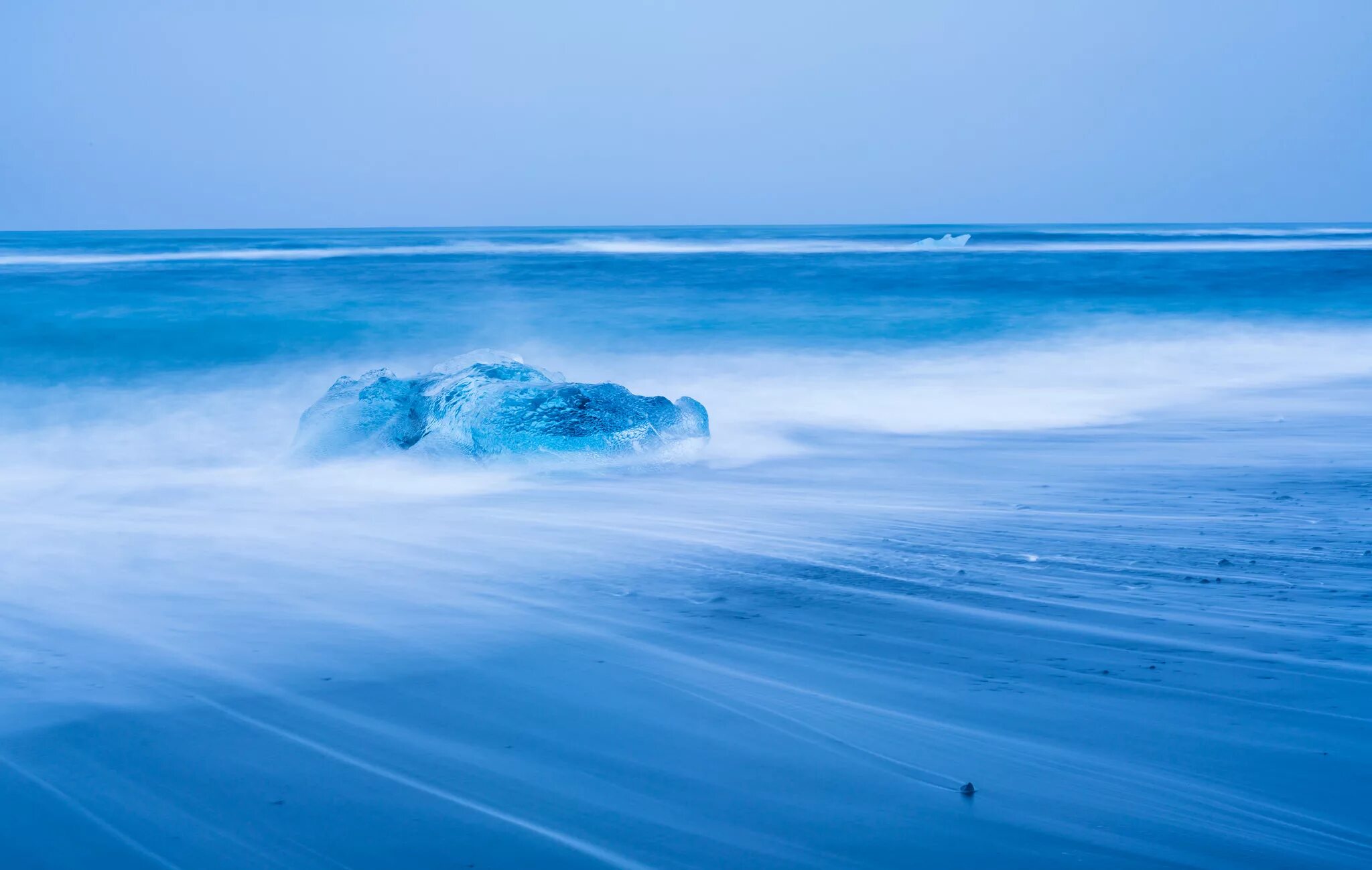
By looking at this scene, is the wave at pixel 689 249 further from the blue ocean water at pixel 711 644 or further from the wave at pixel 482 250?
the blue ocean water at pixel 711 644

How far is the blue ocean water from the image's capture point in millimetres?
2033

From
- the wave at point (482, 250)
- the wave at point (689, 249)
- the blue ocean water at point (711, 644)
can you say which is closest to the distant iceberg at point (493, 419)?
the blue ocean water at point (711, 644)

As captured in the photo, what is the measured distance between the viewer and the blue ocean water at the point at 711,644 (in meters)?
2.03

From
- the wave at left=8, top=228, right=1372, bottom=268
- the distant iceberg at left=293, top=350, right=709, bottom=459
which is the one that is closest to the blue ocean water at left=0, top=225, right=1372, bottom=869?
the distant iceberg at left=293, top=350, right=709, bottom=459

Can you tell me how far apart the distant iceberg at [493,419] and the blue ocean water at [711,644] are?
0.48 feet

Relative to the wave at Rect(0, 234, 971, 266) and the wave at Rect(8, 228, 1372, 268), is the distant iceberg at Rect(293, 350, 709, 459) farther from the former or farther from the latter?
the wave at Rect(0, 234, 971, 266)

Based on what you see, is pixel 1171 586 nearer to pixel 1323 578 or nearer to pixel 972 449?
pixel 1323 578

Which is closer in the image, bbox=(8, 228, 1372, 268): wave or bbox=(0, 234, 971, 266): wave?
bbox=(0, 234, 971, 266): wave

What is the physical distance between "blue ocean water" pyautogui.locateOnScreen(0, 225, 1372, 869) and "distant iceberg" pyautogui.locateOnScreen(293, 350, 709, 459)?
146mm

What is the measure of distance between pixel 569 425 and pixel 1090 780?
11.4ft

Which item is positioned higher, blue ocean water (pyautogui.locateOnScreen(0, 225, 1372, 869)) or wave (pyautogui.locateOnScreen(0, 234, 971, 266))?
wave (pyautogui.locateOnScreen(0, 234, 971, 266))

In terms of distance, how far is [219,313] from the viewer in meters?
12.9

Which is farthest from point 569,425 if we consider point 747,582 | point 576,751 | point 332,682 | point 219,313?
point 219,313

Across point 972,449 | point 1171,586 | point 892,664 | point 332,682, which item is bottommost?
point 332,682
